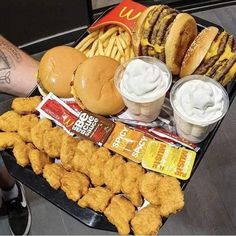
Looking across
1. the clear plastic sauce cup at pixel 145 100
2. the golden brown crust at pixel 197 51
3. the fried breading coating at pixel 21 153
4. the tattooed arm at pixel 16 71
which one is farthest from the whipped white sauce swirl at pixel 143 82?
the tattooed arm at pixel 16 71

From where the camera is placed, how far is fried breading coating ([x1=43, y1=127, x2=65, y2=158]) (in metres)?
1.09

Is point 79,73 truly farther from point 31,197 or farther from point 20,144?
point 31,197

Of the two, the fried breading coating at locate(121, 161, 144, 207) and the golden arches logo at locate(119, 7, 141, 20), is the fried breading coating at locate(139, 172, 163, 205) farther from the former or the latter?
the golden arches logo at locate(119, 7, 141, 20)

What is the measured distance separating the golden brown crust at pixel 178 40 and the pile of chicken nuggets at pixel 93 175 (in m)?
0.31

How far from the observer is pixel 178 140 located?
108 cm

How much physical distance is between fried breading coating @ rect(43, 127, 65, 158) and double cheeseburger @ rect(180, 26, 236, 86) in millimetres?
409

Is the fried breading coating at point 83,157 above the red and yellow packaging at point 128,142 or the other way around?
the other way around

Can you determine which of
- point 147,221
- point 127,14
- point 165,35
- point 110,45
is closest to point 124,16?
point 127,14

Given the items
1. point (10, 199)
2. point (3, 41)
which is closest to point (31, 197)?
point (10, 199)

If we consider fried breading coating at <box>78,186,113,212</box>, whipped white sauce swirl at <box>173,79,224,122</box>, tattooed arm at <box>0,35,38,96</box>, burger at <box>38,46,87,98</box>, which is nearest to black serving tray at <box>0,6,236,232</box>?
fried breading coating at <box>78,186,113,212</box>

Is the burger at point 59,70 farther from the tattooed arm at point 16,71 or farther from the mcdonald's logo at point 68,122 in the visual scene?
the tattooed arm at point 16,71

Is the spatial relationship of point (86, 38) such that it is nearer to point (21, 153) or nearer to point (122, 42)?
point (122, 42)

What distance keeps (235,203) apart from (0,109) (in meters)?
1.12

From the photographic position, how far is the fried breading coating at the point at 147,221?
96cm
